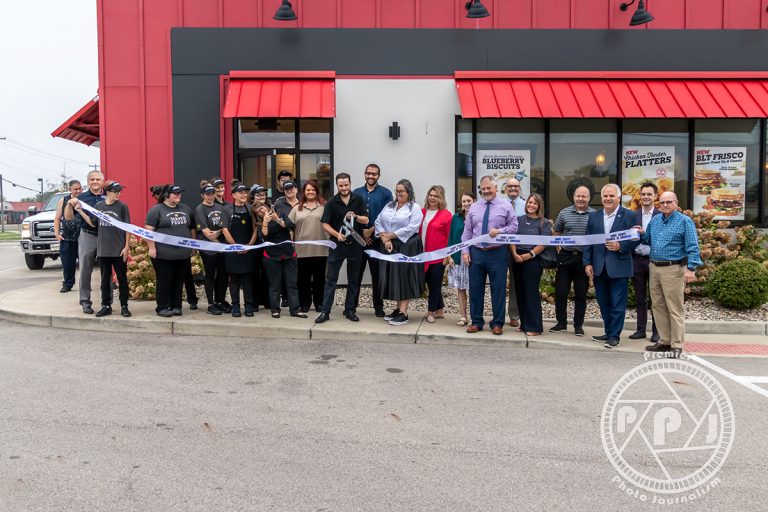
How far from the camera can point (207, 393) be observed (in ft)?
19.1

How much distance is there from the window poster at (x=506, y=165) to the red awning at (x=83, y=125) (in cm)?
860

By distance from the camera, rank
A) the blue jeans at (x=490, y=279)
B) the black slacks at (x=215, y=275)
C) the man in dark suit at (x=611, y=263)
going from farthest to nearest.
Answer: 1. the black slacks at (x=215, y=275)
2. the blue jeans at (x=490, y=279)
3. the man in dark suit at (x=611, y=263)

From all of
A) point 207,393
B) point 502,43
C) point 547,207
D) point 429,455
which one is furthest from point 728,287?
point 207,393

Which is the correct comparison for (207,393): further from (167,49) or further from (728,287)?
(167,49)

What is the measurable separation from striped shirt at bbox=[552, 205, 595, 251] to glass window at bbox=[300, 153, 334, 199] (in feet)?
16.8

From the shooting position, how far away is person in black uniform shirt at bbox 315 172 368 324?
28.6 ft

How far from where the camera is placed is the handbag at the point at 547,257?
822cm

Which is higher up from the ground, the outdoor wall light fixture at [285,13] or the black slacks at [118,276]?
the outdoor wall light fixture at [285,13]

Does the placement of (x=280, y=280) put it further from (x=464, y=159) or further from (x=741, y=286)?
(x=741, y=286)

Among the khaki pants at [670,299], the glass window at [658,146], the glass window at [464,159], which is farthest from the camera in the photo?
the glass window at [658,146]

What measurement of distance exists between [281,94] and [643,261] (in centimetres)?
700

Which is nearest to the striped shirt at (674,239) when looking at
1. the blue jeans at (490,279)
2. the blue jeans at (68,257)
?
the blue jeans at (490,279)

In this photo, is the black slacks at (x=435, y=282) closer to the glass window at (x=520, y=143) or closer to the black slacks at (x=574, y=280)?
the black slacks at (x=574, y=280)

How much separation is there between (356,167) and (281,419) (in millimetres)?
7557
